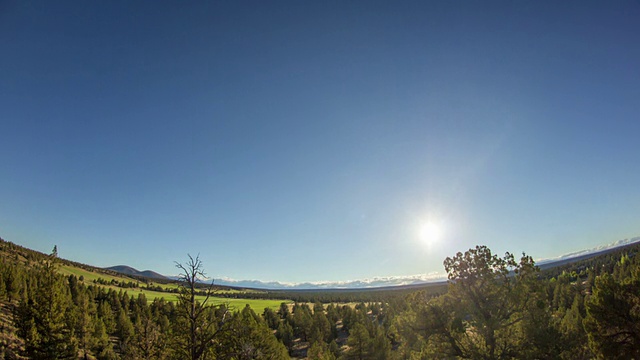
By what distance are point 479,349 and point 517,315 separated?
3.05 metres

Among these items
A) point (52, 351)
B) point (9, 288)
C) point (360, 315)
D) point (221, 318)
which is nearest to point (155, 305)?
point (9, 288)

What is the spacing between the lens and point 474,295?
61.7 feet

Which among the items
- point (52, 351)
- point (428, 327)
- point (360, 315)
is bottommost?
point (360, 315)

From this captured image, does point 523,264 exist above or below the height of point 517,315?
above

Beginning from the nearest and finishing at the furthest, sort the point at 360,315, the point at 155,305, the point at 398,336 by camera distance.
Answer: the point at 398,336
the point at 360,315
the point at 155,305

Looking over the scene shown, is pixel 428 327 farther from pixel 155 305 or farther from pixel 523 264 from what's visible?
pixel 155 305

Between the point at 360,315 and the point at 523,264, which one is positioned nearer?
the point at 523,264

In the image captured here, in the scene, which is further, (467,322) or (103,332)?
(103,332)

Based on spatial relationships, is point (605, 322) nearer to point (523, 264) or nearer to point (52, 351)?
point (523, 264)

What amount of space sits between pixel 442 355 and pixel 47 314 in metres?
38.3

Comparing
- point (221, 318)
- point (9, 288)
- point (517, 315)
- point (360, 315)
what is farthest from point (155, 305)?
point (517, 315)

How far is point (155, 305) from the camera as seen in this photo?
9588cm

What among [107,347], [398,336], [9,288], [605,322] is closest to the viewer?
[398,336]

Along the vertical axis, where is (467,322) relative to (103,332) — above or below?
above
